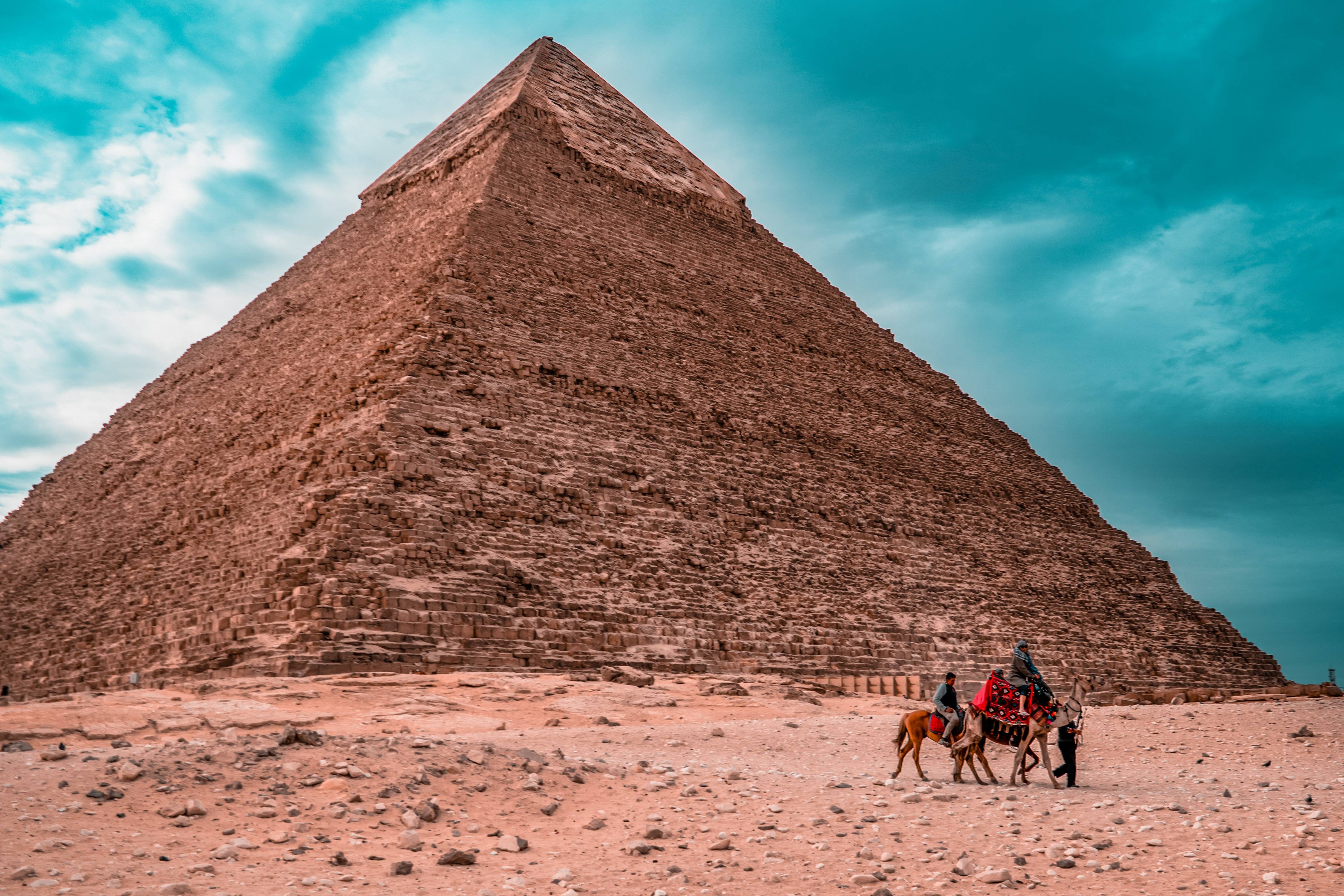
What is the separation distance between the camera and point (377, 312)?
18797 mm

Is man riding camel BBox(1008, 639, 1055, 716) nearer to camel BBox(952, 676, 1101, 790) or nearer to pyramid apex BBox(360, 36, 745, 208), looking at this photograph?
camel BBox(952, 676, 1101, 790)

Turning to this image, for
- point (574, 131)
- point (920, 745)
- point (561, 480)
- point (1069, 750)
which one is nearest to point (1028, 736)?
point (1069, 750)

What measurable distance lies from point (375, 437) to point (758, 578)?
22.2 ft

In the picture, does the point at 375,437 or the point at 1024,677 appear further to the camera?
the point at 375,437

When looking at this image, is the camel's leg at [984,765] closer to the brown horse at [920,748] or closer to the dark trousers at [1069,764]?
the brown horse at [920,748]

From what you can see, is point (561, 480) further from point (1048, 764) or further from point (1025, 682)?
point (1048, 764)

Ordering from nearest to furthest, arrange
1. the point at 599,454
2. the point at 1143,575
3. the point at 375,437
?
the point at 375,437 < the point at 599,454 < the point at 1143,575

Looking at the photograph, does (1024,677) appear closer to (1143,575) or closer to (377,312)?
(377,312)

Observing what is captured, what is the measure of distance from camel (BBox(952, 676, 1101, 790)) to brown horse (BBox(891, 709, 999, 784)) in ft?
0.06

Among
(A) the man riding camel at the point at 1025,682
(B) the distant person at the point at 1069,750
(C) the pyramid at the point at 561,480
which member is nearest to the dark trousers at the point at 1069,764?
(B) the distant person at the point at 1069,750

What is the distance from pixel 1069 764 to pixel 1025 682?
56cm

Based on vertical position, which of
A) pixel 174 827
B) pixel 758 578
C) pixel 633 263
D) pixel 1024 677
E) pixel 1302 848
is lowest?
pixel 174 827

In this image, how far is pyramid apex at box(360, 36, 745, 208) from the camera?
24.5m

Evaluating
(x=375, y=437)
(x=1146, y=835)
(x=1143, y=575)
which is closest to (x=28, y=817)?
(x=1146, y=835)
